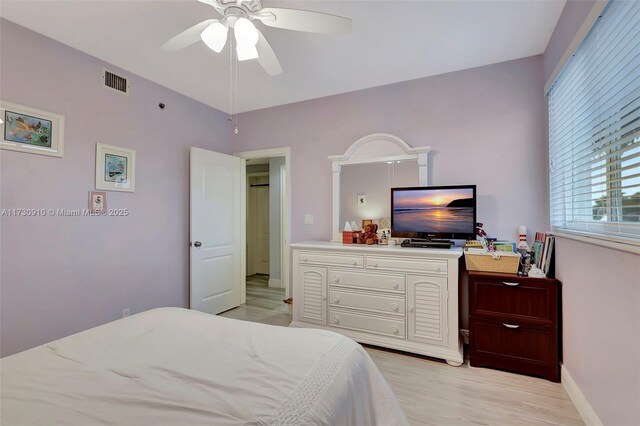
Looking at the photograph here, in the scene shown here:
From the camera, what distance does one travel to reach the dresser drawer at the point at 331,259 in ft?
8.67

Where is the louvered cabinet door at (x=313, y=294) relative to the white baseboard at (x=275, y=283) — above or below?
above

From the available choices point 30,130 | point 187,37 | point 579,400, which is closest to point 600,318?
point 579,400

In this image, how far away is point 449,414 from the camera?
172 cm

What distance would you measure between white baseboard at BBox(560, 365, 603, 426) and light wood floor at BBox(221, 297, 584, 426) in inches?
1.5

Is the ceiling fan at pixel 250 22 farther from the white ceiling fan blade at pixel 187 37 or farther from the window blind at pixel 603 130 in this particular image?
the window blind at pixel 603 130

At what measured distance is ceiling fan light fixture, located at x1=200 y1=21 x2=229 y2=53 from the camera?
5.24 feet

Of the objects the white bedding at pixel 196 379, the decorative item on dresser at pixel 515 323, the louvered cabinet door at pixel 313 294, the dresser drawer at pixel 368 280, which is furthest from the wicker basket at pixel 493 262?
the white bedding at pixel 196 379

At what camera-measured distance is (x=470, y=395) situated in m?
1.90

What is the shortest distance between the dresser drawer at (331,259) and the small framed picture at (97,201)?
186 centimetres

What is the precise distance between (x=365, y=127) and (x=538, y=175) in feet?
5.51

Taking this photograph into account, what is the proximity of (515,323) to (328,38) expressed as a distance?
8.54 ft

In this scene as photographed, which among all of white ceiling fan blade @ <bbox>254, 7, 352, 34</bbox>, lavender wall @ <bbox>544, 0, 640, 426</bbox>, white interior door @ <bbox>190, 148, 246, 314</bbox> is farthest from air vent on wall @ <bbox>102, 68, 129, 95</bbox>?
lavender wall @ <bbox>544, 0, 640, 426</bbox>

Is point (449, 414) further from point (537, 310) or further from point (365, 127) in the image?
point (365, 127)

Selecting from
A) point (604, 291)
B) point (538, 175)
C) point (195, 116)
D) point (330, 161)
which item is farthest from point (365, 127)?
point (604, 291)
